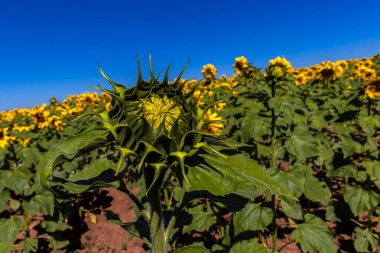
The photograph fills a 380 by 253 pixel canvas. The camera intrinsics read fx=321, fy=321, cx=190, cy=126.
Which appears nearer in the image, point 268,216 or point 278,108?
point 268,216

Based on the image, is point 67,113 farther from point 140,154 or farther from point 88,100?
point 140,154

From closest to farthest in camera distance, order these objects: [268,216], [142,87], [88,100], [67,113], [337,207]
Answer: [142,87] → [268,216] → [337,207] → [67,113] → [88,100]

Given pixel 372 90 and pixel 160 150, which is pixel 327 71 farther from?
pixel 160 150

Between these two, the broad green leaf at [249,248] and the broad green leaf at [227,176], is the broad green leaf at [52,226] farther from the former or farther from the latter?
the broad green leaf at [227,176]

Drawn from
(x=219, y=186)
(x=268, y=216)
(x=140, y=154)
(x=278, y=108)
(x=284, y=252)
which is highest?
(x=278, y=108)

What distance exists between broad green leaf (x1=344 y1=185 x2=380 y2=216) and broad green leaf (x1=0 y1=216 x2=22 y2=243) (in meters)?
5.01

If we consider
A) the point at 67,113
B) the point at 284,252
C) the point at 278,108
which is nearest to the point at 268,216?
the point at 278,108

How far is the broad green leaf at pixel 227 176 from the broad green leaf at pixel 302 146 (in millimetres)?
2563

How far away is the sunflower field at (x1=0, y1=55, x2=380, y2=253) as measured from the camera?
1254mm

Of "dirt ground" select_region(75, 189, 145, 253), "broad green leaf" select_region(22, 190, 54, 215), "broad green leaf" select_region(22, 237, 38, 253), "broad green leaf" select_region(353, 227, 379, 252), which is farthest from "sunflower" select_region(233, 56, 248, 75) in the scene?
"broad green leaf" select_region(22, 237, 38, 253)

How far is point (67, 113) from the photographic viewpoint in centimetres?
851

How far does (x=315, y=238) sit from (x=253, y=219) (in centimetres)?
77

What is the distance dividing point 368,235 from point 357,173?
0.89 m

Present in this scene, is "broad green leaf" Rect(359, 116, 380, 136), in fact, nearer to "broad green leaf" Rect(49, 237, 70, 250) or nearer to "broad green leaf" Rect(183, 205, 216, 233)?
"broad green leaf" Rect(183, 205, 216, 233)
